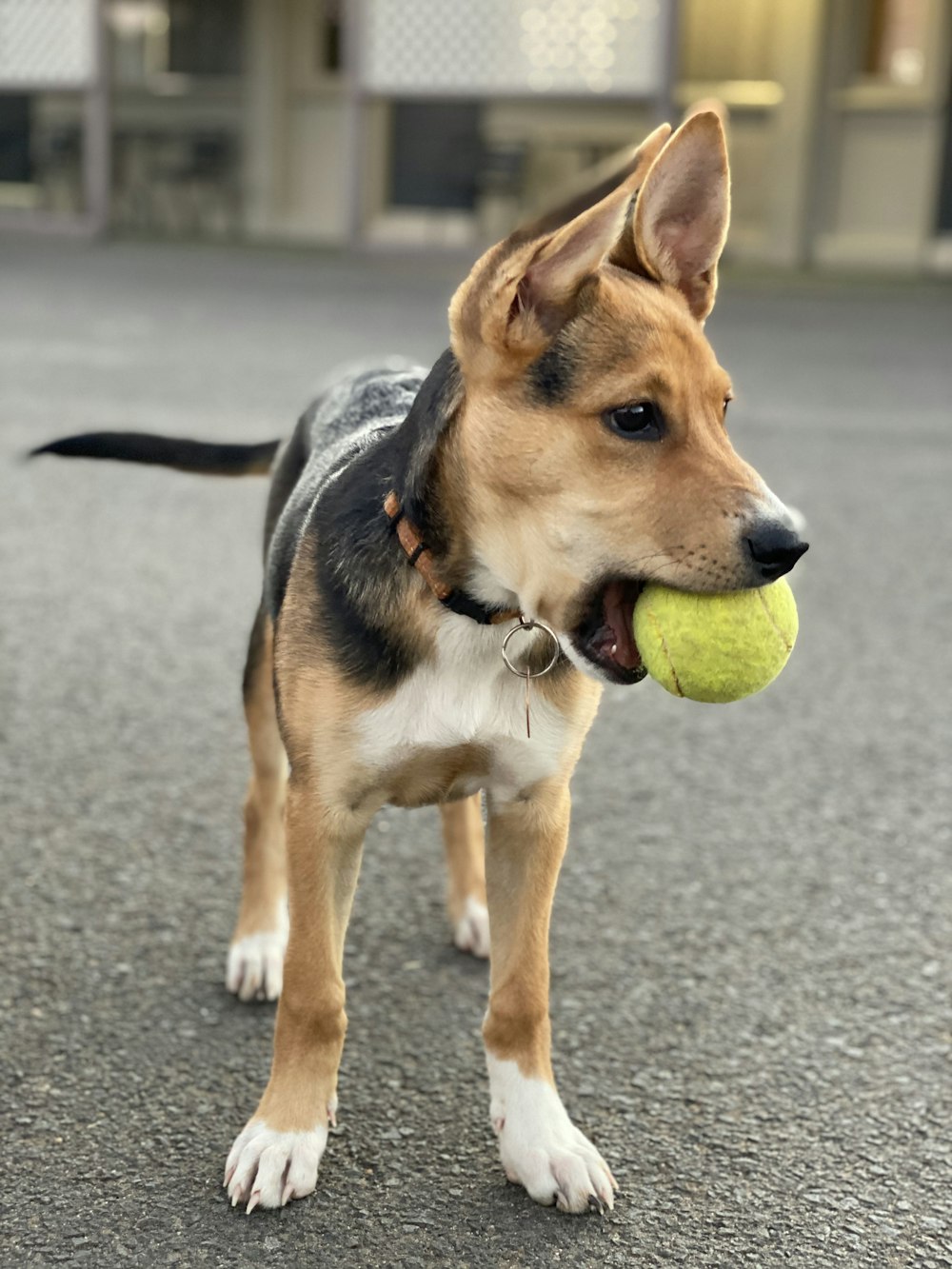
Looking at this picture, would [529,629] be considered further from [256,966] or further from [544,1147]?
[256,966]

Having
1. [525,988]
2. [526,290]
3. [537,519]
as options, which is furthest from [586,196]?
[525,988]

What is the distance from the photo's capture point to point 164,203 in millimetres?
22719

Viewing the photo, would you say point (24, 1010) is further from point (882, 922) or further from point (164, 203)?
point (164, 203)

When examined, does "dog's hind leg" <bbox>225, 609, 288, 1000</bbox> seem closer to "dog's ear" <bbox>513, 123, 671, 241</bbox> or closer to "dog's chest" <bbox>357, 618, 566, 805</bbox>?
"dog's chest" <bbox>357, 618, 566, 805</bbox>

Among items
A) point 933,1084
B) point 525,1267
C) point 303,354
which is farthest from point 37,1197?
point 303,354

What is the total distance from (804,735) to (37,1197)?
2.98 m

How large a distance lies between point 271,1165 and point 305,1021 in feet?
0.81

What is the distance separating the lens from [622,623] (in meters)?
2.41

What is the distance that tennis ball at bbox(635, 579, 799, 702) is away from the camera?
7.56ft

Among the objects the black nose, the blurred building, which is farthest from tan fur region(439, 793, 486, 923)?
the blurred building

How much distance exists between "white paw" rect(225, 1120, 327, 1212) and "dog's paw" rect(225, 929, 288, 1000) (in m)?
0.59

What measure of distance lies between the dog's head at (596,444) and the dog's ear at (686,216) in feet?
0.19

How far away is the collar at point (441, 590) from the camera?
2.50 m

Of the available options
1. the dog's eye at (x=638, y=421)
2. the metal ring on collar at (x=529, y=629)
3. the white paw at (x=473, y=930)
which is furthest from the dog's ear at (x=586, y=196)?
the white paw at (x=473, y=930)
